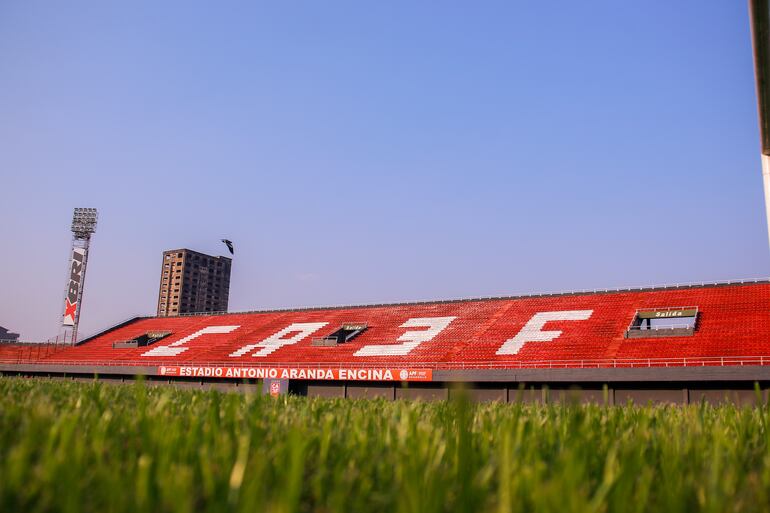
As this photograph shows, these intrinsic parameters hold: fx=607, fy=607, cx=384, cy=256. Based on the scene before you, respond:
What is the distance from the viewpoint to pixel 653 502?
6.65ft

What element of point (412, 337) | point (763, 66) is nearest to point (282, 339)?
point (412, 337)

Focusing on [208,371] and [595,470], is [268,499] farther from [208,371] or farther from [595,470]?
[208,371]

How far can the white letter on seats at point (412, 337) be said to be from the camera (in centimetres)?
4062

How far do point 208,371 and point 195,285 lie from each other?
136 m

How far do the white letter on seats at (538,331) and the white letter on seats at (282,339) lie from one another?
56.4ft

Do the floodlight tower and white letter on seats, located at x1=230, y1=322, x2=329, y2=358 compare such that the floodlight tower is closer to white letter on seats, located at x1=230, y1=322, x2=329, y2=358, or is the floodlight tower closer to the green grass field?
white letter on seats, located at x1=230, y1=322, x2=329, y2=358

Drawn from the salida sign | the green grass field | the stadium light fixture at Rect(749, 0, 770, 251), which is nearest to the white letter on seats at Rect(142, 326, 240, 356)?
the salida sign

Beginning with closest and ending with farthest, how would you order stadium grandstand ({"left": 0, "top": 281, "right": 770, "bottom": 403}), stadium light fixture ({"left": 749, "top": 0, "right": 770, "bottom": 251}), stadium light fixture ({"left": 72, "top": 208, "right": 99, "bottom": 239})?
stadium light fixture ({"left": 749, "top": 0, "right": 770, "bottom": 251}) < stadium grandstand ({"left": 0, "top": 281, "right": 770, "bottom": 403}) < stadium light fixture ({"left": 72, "top": 208, "right": 99, "bottom": 239})

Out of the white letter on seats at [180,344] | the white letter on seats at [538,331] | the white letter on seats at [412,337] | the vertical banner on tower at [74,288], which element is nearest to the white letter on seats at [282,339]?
the white letter on seats at [180,344]

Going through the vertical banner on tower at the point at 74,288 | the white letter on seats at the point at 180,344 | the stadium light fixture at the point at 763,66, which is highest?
the vertical banner on tower at the point at 74,288

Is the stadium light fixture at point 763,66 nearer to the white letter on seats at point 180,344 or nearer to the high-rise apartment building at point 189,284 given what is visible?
the white letter on seats at point 180,344

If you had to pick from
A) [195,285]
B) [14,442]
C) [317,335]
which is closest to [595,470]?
[14,442]

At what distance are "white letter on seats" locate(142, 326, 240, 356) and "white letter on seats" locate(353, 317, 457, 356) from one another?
17.1m

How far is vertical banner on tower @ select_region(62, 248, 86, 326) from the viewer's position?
69.1 metres
